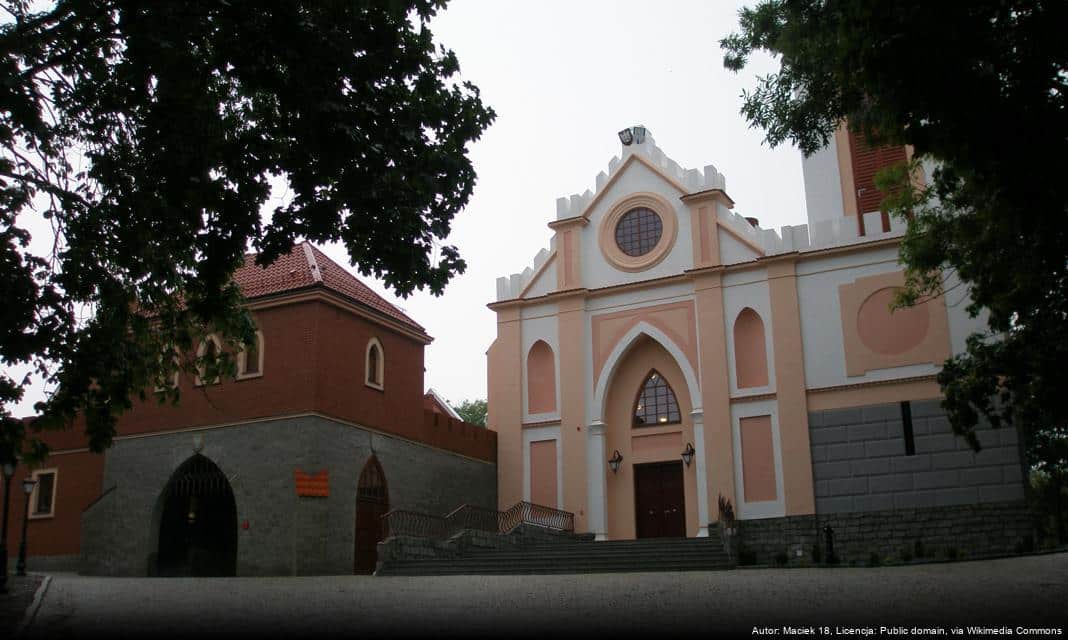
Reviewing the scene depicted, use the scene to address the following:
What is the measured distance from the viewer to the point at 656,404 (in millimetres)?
27719

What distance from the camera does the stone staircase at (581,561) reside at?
19.2 metres

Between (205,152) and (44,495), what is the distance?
1911cm

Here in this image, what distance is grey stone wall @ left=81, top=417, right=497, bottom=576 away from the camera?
66.8 ft

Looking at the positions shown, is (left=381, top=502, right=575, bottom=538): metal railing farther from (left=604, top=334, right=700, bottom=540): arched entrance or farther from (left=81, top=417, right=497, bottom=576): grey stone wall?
(left=604, top=334, right=700, bottom=540): arched entrance

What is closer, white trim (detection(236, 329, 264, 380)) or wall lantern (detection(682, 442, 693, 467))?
white trim (detection(236, 329, 264, 380))

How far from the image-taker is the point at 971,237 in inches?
530

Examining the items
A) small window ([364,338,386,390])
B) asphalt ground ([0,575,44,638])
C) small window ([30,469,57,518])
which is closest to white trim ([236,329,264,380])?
small window ([364,338,386,390])

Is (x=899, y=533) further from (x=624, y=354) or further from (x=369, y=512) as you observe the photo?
(x=369, y=512)

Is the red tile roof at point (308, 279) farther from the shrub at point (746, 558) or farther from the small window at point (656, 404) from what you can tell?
the shrub at point (746, 558)

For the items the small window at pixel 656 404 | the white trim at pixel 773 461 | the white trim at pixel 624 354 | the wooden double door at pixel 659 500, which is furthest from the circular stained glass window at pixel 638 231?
the wooden double door at pixel 659 500

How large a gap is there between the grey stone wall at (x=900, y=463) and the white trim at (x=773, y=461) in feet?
2.97

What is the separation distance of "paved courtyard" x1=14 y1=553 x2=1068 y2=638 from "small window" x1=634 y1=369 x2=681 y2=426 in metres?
11.4

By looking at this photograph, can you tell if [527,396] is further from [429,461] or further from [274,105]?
[274,105]

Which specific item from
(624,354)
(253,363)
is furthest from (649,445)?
(253,363)
